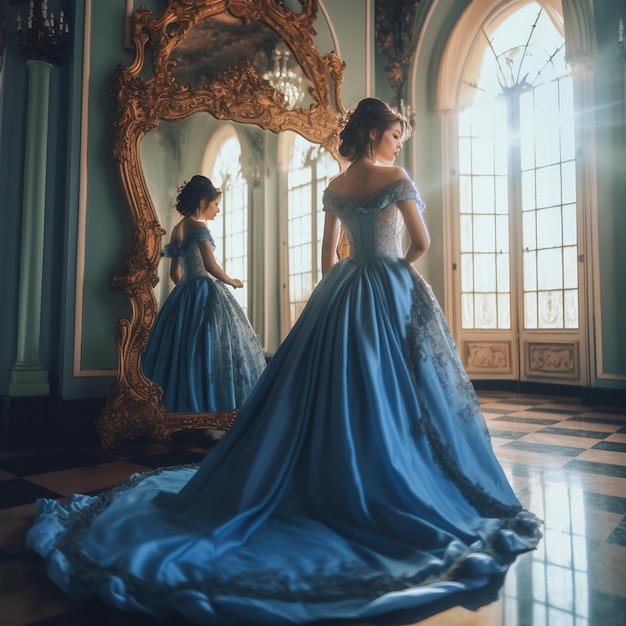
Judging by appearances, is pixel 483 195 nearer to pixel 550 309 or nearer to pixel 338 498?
pixel 550 309

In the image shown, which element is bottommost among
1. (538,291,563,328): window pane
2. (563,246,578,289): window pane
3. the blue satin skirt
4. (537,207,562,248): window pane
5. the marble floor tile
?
the marble floor tile

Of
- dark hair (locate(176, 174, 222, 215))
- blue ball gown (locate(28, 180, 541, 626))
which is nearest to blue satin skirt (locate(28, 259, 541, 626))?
blue ball gown (locate(28, 180, 541, 626))

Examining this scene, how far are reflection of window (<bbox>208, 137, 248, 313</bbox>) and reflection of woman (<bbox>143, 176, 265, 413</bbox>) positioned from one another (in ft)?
0.15

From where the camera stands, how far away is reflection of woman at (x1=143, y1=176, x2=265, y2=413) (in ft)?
10.5

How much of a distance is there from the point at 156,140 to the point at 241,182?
0.53 m

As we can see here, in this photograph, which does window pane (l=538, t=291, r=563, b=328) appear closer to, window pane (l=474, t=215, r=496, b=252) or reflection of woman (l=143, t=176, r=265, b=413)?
window pane (l=474, t=215, r=496, b=252)

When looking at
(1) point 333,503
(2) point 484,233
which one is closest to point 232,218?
(1) point 333,503

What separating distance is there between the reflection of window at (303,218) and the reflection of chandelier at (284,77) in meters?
0.27

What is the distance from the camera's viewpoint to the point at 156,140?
3299mm

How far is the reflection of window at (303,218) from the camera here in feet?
12.0

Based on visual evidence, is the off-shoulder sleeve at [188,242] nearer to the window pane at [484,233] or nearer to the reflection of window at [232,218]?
the reflection of window at [232,218]

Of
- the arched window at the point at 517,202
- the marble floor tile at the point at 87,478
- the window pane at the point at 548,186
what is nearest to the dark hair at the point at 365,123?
the marble floor tile at the point at 87,478

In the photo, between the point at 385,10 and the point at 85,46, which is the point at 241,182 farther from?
the point at 385,10

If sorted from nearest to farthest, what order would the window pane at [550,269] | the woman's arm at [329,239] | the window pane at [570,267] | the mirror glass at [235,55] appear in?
1. the woman's arm at [329,239]
2. the mirror glass at [235,55]
3. the window pane at [570,267]
4. the window pane at [550,269]
